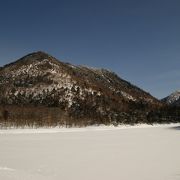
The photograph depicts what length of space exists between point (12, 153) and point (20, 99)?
9076 centimetres

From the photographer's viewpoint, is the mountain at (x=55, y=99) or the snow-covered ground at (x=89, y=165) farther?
the mountain at (x=55, y=99)

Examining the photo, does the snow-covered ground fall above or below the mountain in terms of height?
below

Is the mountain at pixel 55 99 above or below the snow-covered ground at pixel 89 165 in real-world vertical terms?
above

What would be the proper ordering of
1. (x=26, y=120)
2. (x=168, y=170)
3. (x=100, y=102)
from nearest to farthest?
(x=168, y=170), (x=26, y=120), (x=100, y=102)

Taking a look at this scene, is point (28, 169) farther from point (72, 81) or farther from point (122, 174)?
point (72, 81)

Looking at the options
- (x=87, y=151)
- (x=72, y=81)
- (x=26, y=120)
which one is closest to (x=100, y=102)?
(x=72, y=81)

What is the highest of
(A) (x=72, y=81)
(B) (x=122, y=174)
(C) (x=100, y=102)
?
(A) (x=72, y=81)

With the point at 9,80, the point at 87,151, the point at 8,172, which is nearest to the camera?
the point at 8,172

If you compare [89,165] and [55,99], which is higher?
[55,99]

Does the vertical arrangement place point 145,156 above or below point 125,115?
below

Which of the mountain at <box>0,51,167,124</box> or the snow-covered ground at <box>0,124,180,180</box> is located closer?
the snow-covered ground at <box>0,124,180,180</box>

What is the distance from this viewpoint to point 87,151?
69.0ft

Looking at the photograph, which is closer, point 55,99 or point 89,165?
point 89,165

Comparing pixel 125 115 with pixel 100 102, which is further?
pixel 100 102
